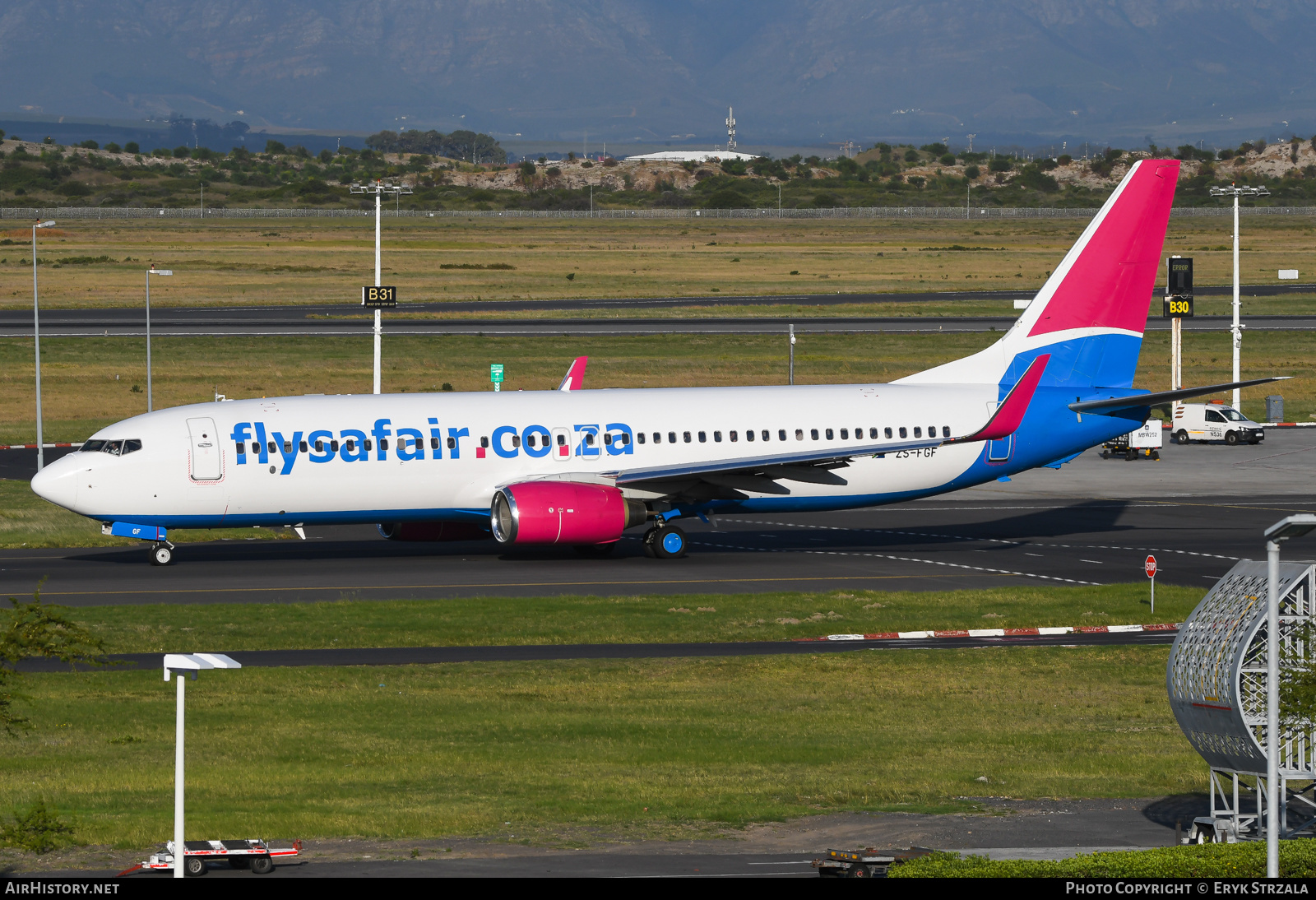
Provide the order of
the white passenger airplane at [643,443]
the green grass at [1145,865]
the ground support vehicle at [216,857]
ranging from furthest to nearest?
the white passenger airplane at [643,443] → the ground support vehicle at [216,857] → the green grass at [1145,865]

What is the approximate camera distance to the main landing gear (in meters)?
47.5

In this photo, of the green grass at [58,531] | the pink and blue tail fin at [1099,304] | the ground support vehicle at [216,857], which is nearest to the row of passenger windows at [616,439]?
the pink and blue tail fin at [1099,304]

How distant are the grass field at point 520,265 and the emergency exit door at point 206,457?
8655 centimetres

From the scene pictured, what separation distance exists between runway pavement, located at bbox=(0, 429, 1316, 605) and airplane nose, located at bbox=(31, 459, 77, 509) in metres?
2.10

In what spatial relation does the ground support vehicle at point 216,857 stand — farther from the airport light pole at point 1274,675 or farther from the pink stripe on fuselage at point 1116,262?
the pink stripe on fuselage at point 1116,262

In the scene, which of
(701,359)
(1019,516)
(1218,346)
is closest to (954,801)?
(1019,516)

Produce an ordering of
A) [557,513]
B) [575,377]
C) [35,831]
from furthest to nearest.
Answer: [575,377] < [557,513] < [35,831]

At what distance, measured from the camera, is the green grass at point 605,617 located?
35.8m

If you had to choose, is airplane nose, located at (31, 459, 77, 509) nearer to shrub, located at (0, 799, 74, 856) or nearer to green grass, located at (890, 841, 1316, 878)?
shrub, located at (0, 799, 74, 856)

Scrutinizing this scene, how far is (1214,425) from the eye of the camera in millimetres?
77562

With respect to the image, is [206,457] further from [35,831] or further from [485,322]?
[485,322]

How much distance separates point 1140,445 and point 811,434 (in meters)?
29.6

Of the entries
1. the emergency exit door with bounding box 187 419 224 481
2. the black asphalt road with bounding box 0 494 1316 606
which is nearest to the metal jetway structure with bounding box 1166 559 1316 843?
the black asphalt road with bounding box 0 494 1316 606

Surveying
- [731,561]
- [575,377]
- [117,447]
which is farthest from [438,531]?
[117,447]
